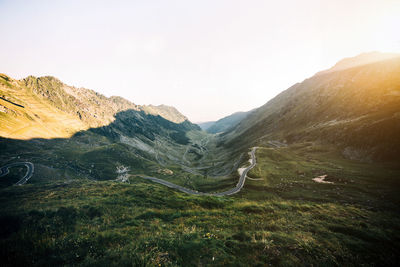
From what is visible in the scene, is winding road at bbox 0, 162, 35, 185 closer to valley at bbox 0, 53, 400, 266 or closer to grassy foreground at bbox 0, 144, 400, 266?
valley at bbox 0, 53, 400, 266

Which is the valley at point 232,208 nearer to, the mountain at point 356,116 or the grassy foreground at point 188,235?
the grassy foreground at point 188,235

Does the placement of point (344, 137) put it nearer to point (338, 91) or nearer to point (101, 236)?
point (338, 91)

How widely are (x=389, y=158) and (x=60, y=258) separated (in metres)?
113

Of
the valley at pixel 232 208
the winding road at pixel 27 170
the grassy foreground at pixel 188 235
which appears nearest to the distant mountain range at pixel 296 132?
the valley at pixel 232 208

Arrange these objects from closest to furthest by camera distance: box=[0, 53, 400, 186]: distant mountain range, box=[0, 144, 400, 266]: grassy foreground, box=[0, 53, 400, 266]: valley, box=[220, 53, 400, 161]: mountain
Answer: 1. box=[0, 144, 400, 266]: grassy foreground
2. box=[0, 53, 400, 266]: valley
3. box=[220, 53, 400, 161]: mountain
4. box=[0, 53, 400, 186]: distant mountain range

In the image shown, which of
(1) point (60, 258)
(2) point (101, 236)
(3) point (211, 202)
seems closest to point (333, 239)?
(3) point (211, 202)

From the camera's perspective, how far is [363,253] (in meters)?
14.3

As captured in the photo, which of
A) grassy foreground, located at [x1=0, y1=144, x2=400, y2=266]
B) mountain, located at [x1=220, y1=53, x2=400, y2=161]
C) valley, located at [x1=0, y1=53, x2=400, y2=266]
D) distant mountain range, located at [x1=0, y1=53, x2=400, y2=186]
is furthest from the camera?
distant mountain range, located at [x1=0, y1=53, x2=400, y2=186]

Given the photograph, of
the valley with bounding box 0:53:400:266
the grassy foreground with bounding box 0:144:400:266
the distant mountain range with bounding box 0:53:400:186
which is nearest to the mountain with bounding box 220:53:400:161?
the distant mountain range with bounding box 0:53:400:186

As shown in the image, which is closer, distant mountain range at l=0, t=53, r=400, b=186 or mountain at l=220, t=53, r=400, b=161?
mountain at l=220, t=53, r=400, b=161

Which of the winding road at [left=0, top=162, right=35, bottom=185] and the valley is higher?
the winding road at [left=0, top=162, right=35, bottom=185]

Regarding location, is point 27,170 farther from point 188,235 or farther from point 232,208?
point 188,235

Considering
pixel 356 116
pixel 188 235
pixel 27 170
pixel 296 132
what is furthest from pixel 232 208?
pixel 296 132

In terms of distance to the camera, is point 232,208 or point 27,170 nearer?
point 232,208
